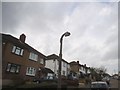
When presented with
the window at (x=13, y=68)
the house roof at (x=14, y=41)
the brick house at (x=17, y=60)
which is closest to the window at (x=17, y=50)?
the brick house at (x=17, y=60)

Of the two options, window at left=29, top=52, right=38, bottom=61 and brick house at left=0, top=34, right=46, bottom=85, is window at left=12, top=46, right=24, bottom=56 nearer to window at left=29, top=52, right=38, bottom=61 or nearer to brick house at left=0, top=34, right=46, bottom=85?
brick house at left=0, top=34, right=46, bottom=85

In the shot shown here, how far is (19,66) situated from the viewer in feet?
102

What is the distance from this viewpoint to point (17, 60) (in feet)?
99.0

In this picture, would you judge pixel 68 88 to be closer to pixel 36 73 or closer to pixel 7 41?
pixel 7 41

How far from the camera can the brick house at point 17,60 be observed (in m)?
27.2

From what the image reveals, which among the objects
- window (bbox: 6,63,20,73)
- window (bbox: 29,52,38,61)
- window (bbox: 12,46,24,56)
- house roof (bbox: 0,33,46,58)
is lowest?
window (bbox: 6,63,20,73)

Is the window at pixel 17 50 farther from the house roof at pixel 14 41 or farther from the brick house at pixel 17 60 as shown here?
the house roof at pixel 14 41

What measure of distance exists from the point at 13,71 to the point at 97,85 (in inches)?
579

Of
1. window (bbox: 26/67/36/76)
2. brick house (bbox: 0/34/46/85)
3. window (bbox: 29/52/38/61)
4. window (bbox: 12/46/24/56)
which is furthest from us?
window (bbox: 29/52/38/61)

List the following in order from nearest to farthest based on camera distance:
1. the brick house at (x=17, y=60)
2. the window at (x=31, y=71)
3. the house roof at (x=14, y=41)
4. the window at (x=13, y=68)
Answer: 1. the brick house at (x=17, y=60)
2. the house roof at (x=14, y=41)
3. the window at (x=13, y=68)
4. the window at (x=31, y=71)

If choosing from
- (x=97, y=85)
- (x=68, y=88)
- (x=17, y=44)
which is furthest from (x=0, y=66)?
(x=97, y=85)

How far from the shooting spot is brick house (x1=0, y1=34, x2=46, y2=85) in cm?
2722

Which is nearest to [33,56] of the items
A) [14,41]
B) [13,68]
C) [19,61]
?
[19,61]

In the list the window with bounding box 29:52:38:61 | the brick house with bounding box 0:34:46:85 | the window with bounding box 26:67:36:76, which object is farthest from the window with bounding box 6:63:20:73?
the window with bounding box 29:52:38:61
